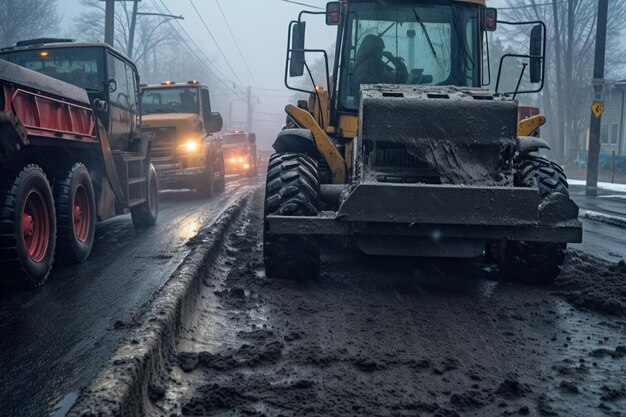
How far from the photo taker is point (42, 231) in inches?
269

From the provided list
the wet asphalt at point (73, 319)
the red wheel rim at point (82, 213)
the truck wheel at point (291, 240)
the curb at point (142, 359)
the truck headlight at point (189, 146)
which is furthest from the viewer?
the truck headlight at point (189, 146)

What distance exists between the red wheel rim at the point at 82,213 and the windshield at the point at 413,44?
3.26 metres

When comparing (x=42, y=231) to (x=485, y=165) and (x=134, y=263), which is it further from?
(x=485, y=165)

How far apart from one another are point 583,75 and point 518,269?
54.6 metres

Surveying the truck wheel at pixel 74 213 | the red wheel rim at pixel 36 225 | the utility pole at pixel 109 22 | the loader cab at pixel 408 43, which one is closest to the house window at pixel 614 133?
the utility pole at pixel 109 22

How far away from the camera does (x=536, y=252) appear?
6406mm

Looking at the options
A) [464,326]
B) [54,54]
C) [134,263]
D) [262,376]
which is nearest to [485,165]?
[464,326]

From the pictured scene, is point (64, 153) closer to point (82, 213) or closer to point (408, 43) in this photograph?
point (82, 213)

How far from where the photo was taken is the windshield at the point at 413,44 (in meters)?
7.56

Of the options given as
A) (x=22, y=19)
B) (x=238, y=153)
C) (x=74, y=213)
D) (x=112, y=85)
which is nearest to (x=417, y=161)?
(x=74, y=213)

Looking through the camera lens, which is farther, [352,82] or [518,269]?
[352,82]

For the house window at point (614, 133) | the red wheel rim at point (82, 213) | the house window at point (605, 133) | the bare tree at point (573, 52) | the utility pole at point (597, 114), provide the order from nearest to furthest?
the red wheel rim at point (82, 213) → the utility pole at point (597, 114) → the house window at point (614, 133) → the house window at point (605, 133) → the bare tree at point (573, 52)

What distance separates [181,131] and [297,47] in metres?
9.75

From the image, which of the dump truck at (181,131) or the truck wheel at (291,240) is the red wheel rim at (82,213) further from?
the dump truck at (181,131)
